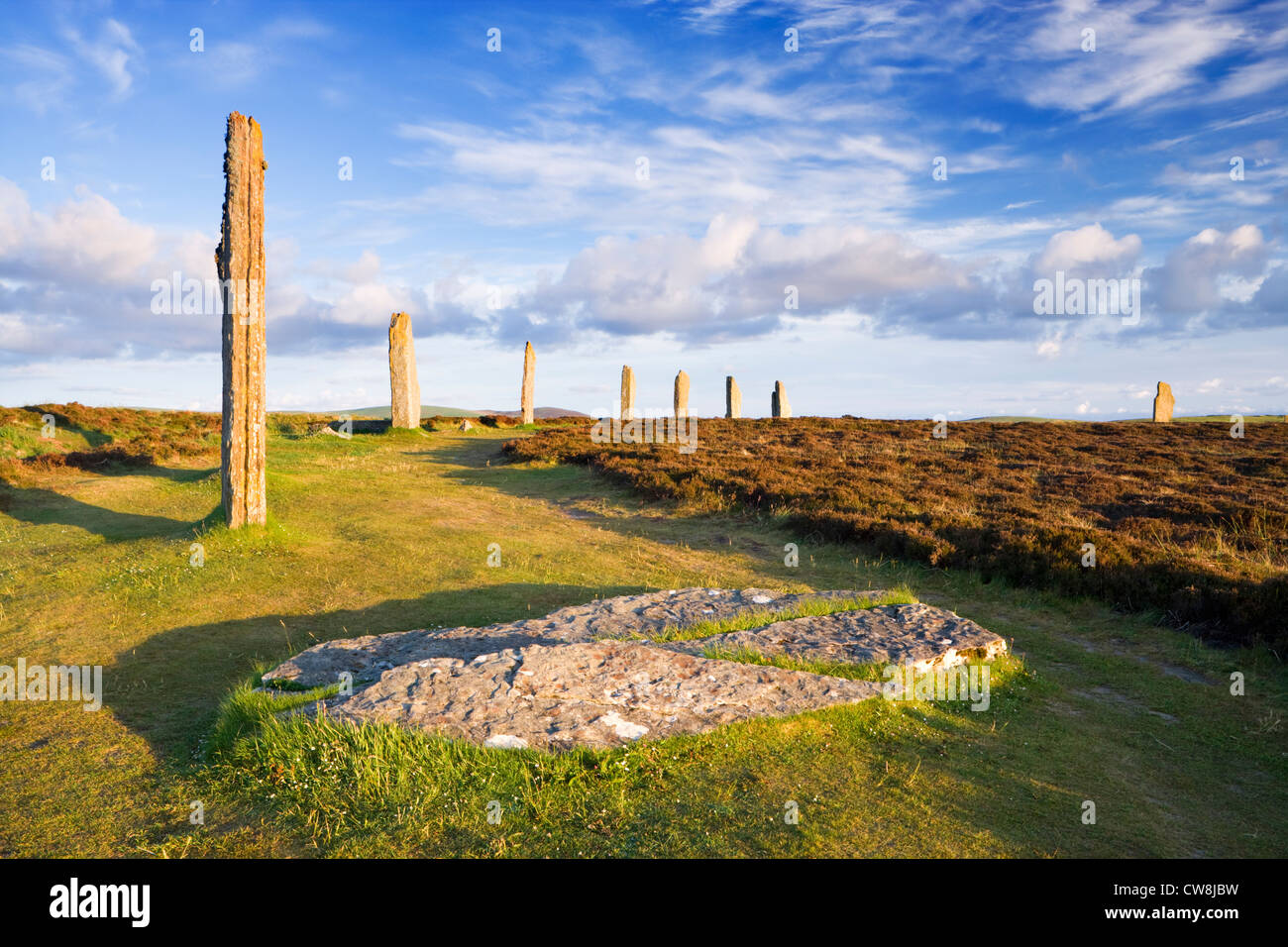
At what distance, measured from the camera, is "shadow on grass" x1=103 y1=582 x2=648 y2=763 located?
6750mm

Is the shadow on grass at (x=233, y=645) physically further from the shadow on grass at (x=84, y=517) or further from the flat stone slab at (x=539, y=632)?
the shadow on grass at (x=84, y=517)

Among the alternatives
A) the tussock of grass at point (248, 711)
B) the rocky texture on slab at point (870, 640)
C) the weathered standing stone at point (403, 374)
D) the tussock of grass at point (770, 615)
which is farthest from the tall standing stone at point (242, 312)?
the weathered standing stone at point (403, 374)

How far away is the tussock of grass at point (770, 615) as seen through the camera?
295 inches

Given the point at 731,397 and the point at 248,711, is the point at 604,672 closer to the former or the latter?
the point at 248,711

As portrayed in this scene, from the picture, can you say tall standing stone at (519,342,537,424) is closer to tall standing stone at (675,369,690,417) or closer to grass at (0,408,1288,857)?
tall standing stone at (675,369,690,417)

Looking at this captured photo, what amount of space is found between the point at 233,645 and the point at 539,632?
13.0 feet

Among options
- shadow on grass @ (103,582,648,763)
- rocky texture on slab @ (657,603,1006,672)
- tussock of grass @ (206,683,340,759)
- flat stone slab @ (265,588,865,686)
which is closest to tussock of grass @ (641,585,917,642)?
flat stone slab @ (265,588,865,686)

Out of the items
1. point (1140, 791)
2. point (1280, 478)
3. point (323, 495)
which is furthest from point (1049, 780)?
point (1280, 478)

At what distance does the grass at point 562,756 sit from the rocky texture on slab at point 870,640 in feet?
1.51

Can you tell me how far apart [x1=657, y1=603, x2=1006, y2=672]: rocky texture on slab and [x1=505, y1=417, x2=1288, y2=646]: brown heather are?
147 inches

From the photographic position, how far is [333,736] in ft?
17.1

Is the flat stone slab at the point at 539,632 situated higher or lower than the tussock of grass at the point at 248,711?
higher
